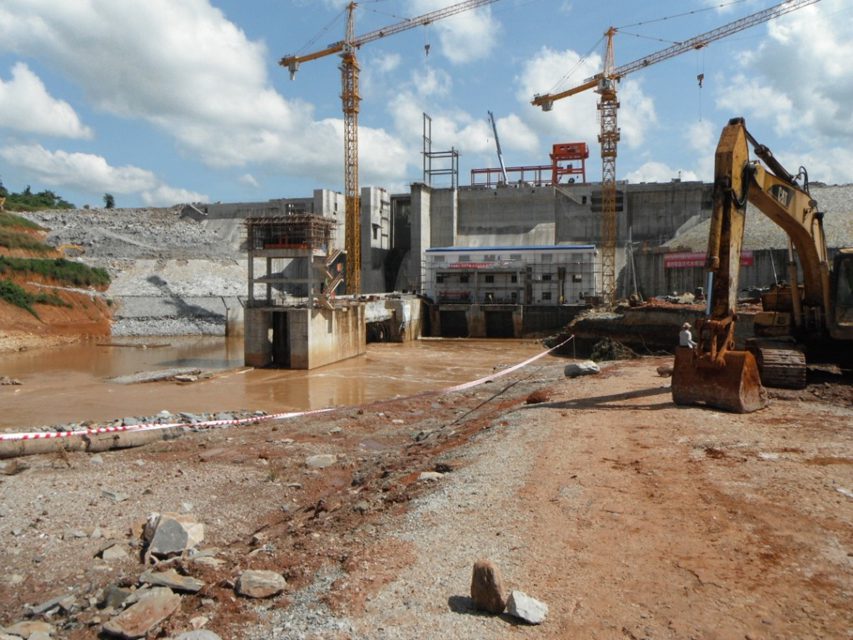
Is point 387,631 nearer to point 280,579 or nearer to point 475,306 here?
point 280,579

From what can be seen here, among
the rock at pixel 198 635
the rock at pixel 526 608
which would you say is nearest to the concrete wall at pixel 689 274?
the rock at pixel 526 608

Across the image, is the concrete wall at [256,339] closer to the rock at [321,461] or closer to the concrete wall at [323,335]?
the concrete wall at [323,335]

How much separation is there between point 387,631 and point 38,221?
7718 cm

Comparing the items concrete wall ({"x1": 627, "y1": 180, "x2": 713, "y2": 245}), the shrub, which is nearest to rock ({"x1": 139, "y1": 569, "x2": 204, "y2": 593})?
concrete wall ({"x1": 627, "y1": 180, "x2": 713, "y2": 245})

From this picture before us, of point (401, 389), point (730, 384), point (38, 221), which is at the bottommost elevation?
point (401, 389)

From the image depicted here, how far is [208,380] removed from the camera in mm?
28656

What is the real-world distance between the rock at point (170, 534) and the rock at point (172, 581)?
1.00 metres

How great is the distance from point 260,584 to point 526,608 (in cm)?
251

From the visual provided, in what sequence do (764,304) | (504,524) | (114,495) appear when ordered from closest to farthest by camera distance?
(504,524) < (114,495) < (764,304)

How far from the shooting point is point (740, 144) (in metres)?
12.2

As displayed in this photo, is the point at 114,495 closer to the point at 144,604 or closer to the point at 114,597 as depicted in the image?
the point at 114,597

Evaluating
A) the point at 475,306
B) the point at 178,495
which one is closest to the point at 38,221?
the point at 475,306

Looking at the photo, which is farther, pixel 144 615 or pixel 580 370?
pixel 580 370

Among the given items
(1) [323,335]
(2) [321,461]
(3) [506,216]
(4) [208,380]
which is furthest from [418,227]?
(2) [321,461]
